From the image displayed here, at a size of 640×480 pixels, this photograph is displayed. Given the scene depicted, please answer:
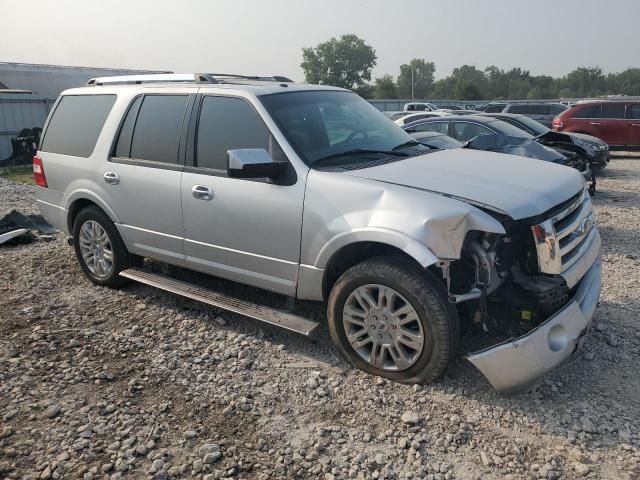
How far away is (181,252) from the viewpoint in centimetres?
460

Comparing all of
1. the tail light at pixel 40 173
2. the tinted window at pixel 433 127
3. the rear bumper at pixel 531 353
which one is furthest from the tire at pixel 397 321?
the tinted window at pixel 433 127

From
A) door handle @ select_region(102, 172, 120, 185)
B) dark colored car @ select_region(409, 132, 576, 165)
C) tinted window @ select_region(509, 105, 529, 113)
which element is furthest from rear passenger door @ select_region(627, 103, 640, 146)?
door handle @ select_region(102, 172, 120, 185)

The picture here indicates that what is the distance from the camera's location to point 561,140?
31.4 ft

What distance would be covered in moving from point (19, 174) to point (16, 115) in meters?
3.48

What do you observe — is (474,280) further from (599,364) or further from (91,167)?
(91,167)

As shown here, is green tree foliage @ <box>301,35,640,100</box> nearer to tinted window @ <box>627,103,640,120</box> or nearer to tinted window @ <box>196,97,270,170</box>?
tinted window @ <box>627,103,640,120</box>

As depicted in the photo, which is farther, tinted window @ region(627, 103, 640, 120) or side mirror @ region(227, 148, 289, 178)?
tinted window @ region(627, 103, 640, 120)

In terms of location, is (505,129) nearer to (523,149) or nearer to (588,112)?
(523,149)

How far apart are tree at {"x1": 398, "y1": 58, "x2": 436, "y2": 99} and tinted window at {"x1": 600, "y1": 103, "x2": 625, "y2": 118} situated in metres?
72.3

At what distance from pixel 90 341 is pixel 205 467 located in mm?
1966

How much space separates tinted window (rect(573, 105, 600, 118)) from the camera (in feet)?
52.7

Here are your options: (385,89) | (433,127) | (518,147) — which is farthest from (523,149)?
(385,89)

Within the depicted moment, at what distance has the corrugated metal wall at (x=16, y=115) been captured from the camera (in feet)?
56.0

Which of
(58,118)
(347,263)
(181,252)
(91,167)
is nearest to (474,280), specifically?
(347,263)
